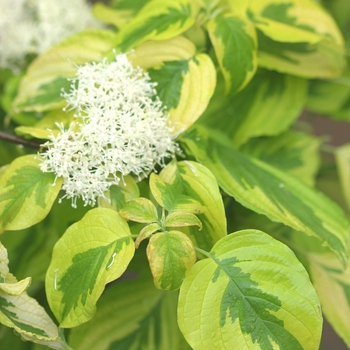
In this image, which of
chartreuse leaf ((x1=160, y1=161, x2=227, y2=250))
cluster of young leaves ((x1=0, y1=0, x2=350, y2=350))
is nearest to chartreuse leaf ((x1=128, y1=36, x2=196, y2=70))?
cluster of young leaves ((x1=0, y1=0, x2=350, y2=350))

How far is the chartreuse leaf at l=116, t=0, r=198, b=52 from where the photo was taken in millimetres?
398

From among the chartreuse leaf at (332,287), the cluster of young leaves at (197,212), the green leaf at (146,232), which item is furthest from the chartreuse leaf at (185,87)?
the chartreuse leaf at (332,287)

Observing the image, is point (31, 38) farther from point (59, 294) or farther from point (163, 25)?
point (59, 294)

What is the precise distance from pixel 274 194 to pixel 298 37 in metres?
0.18

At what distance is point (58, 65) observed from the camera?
45cm

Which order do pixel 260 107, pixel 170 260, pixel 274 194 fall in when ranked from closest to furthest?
pixel 170 260
pixel 274 194
pixel 260 107

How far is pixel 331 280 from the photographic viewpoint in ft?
1.45

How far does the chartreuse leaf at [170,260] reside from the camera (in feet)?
0.88

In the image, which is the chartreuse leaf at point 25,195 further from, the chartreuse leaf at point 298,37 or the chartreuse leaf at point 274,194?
the chartreuse leaf at point 298,37

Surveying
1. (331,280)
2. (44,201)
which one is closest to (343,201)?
(331,280)

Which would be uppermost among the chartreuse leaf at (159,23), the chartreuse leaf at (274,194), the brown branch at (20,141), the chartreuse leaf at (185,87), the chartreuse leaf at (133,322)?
the chartreuse leaf at (159,23)

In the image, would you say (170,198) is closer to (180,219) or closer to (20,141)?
(180,219)

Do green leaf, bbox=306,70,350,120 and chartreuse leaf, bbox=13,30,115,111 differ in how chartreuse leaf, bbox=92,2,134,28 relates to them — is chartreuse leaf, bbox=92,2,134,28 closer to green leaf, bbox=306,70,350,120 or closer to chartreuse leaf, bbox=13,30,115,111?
chartreuse leaf, bbox=13,30,115,111

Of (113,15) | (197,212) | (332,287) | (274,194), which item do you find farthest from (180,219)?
(113,15)
